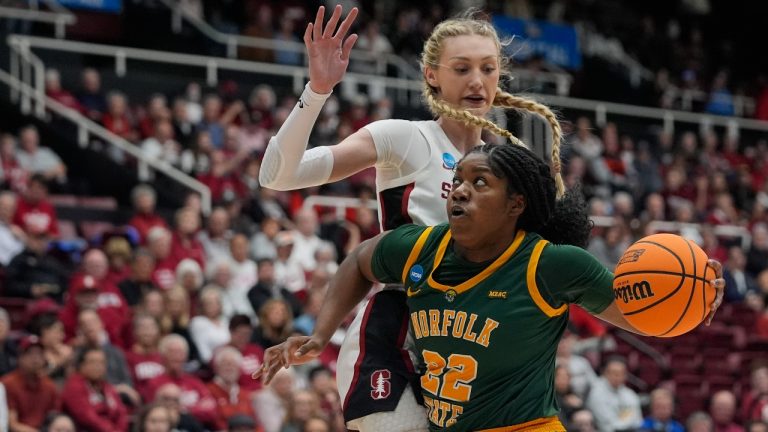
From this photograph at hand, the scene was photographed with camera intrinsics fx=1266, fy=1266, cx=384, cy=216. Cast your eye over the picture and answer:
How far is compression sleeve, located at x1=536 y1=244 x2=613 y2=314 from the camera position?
3678 millimetres

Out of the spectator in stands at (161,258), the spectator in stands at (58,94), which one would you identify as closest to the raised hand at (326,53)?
the spectator in stands at (161,258)

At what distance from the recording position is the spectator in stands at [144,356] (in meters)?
9.09

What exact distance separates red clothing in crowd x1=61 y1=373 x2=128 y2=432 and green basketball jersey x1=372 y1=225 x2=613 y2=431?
16.0 feet

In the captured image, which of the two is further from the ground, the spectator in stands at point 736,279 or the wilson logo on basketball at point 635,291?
the wilson logo on basketball at point 635,291

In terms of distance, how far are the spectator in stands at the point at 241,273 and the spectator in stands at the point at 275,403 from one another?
4.36ft

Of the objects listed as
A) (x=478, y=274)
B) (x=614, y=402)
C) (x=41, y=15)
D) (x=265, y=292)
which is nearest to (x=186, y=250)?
(x=265, y=292)

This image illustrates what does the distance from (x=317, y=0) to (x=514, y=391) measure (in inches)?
627

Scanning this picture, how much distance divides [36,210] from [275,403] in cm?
284

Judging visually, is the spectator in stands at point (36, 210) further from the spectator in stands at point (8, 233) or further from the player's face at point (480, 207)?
the player's face at point (480, 207)

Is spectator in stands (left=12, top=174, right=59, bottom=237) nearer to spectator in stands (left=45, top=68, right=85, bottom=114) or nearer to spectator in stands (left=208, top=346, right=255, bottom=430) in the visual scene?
spectator in stands (left=208, top=346, right=255, bottom=430)

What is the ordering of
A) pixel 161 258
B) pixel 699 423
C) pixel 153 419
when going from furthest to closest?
pixel 699 423 < pixel 161 258 < pixel 153 419

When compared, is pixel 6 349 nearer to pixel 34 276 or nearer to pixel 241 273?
pixel 34 276

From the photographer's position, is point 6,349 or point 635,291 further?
point 6,349

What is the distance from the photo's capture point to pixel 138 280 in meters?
9.98
